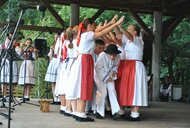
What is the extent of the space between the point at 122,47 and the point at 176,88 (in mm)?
8231

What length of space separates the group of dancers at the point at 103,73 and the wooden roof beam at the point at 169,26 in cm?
705

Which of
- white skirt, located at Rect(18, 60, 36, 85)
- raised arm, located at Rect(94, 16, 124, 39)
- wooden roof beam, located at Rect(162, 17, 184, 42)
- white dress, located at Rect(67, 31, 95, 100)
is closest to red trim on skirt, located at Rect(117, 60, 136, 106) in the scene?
white dress, located at Rect(67, 31, 95, 100)

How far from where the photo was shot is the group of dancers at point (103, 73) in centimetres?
615

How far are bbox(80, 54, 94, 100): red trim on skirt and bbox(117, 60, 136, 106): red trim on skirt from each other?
2.18 feet

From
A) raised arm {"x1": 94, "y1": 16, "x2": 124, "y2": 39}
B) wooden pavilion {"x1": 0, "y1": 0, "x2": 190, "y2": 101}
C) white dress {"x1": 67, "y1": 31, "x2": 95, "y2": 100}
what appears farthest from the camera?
wooden pavilion {"x1": 0, "y1": 0, "x2": 190, "y2": 101}

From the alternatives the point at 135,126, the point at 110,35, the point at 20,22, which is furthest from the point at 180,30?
the point at 20,22

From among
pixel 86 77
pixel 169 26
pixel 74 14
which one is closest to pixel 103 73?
pixel 86 77

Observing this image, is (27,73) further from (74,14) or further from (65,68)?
(74,14)

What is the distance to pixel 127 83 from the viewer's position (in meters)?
6.62

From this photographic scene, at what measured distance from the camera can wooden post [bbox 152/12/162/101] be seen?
12.9 m

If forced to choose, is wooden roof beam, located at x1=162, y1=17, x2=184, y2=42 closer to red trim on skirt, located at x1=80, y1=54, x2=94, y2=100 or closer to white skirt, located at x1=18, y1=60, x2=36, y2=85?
white skirt, located at x1=18, y1=60, x2=36, y2=85

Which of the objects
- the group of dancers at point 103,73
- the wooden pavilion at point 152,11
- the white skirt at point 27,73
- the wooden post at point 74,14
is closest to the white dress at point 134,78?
the group of dancers at point 103,73

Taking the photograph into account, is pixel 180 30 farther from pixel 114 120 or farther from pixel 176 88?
pixel 114 120

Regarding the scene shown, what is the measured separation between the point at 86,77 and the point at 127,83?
0.79m
